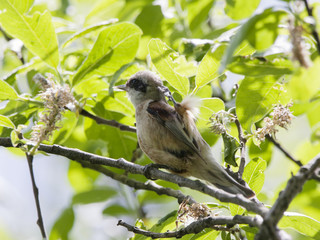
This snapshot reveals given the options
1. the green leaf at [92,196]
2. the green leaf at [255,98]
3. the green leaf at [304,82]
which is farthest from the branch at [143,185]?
the green leaf at [304,82]

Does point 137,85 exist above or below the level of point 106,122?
above

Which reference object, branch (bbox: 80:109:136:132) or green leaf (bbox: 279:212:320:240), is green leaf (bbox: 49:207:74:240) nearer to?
branch (bbox: 80:109:136:132)

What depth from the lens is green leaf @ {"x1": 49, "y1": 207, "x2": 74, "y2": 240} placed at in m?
4.25

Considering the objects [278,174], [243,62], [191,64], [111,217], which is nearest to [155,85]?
[191,64]

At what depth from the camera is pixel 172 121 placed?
A: 12.3 feet

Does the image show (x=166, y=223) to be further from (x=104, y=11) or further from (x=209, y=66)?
(x=104, y=11)

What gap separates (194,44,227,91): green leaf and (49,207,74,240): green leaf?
78.4 inches

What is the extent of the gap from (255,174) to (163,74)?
1.06 metres

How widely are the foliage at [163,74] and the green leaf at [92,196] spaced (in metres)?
0.01

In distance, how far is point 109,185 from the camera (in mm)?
5016

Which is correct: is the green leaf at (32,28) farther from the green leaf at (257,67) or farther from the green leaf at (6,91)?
the green leaf at (257,67)

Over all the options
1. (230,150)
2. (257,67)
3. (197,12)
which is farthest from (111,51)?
(257,67)

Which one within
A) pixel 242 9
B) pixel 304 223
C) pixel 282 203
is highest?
pixel 242 9

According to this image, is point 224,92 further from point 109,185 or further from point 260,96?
point 260,96
